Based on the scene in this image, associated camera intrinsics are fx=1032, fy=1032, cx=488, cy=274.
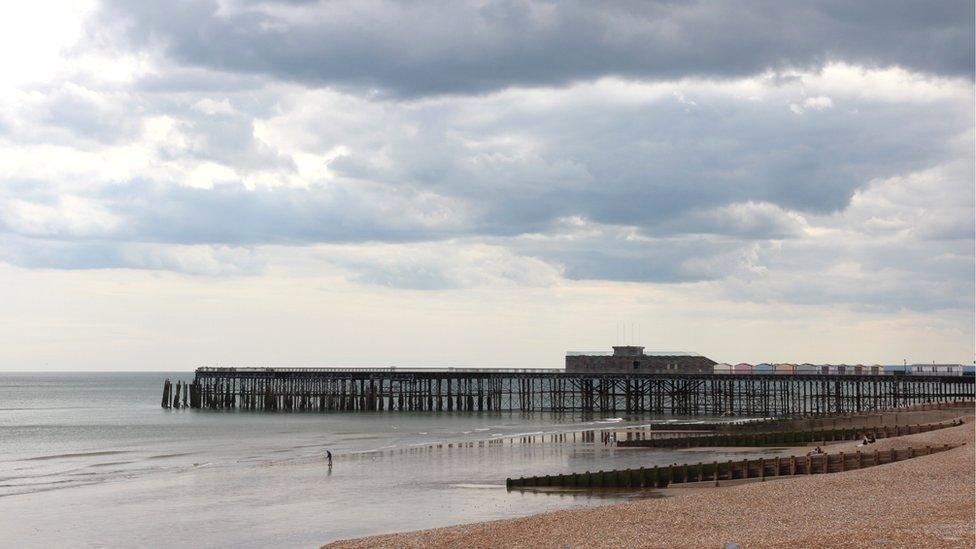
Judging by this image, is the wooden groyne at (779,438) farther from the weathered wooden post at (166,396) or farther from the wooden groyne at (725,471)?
the weathered wooden post at (166,396)

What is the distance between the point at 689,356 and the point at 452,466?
51963 millimetres

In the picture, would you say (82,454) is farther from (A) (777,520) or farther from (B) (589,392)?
(B) (589,392)

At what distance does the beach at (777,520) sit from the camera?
1958 cm

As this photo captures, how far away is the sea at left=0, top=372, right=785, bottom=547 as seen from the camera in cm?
2988

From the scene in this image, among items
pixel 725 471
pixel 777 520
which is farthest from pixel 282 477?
pixel 777 520

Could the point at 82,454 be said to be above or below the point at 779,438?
below

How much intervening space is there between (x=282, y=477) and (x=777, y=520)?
25657 mm

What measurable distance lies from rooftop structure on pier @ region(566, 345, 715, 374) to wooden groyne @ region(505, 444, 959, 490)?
5742 centimetres

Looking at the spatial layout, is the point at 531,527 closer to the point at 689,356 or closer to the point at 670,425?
the point at 670,425

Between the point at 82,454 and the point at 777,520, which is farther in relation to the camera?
the point at 82,454

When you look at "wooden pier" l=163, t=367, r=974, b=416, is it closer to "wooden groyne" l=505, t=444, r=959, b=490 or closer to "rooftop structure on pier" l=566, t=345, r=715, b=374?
"rooftop structure on pier" l=566, t=345, r=715, b=374

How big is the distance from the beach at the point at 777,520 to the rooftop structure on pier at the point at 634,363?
6231 centimetres

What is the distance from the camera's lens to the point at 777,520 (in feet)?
74.1

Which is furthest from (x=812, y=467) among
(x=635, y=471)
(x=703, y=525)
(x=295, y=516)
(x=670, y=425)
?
(x=670, y=425)
